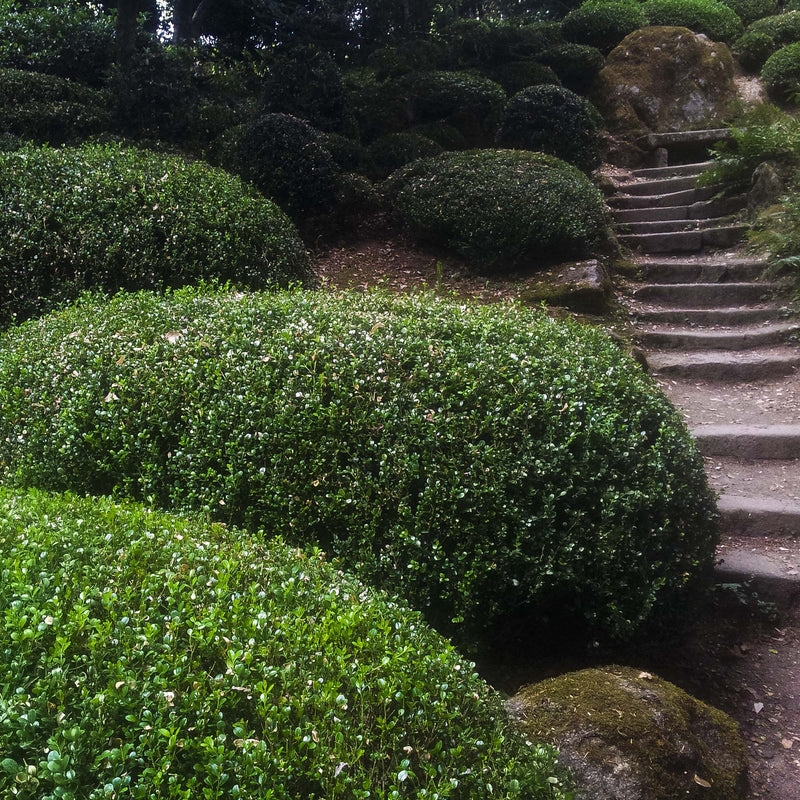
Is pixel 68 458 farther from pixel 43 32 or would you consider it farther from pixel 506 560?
pixel 43 32

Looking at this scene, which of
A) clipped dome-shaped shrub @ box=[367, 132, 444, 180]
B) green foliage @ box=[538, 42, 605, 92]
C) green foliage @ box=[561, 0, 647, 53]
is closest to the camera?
clipped dome-shaped shrub @ box=[367, 132, 444, 180]

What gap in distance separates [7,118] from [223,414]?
761cm

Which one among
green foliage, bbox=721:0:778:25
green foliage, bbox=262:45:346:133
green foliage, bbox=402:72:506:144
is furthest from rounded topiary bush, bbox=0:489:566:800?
green foliage, bbox=721:0:778:25

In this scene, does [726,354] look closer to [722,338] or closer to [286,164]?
[722,338]

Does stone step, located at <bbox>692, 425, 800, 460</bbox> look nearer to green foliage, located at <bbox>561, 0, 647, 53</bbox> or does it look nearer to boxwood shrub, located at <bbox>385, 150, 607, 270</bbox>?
boxwood shrub, located at <bbox>385, 150, 607, 270</bbox>

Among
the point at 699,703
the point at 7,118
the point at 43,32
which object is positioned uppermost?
the point at 43,32

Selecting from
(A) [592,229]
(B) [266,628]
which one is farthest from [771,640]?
(A) [592,229]

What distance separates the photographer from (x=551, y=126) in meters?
11.1

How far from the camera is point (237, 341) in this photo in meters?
3.84

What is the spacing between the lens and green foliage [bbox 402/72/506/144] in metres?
11.3

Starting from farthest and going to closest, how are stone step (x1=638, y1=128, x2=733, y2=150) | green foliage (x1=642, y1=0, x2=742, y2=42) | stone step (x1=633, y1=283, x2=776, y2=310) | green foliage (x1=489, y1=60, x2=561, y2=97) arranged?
1. green foliage (x1=642, y1=0, x2=742, y2=42)
2. green foliage (x1=489, y1=60, x2=561, y2=97)
3. stone step (x1=638, y1=128, x2=733, y2=150)
4. stone step (x1=633, y1=283, x2=776, y2=310)

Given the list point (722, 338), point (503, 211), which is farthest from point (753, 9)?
point (722, 338)

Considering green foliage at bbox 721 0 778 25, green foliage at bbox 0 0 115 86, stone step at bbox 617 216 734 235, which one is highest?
green foliage at bbox 721 0 778 25

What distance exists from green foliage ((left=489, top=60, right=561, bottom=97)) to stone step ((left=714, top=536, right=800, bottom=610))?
34.5 ft
